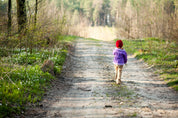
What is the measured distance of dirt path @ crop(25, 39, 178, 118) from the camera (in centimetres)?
536

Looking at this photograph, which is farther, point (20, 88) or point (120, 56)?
point (120, 56)

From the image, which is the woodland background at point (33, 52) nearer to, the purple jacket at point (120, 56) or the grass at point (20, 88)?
the grass at point (20, 88)

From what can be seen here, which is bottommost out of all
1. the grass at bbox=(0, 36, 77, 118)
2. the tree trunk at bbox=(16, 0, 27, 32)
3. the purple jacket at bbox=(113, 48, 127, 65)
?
the grass at bbox=(0, 36, 77, 118)

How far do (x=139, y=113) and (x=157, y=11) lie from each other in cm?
2212

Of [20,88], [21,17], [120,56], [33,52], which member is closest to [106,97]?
[120,56]

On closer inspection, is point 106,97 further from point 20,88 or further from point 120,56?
point 20,88

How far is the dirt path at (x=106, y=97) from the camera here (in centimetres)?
536

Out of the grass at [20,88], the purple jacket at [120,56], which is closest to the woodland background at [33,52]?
the grass at [20,88]

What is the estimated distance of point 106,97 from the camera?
21.9ft

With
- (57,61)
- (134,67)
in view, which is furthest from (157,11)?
(57,61)

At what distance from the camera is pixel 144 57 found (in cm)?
1404

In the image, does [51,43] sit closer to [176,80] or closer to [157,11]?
[176,80]

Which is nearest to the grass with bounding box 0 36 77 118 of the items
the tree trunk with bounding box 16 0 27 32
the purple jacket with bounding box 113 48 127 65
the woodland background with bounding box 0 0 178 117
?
the woodland background with bounding box 0 0 178 117

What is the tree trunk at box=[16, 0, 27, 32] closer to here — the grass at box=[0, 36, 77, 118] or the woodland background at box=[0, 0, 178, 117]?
the woodland background at box=[0, 0, 178, 117]
